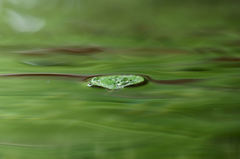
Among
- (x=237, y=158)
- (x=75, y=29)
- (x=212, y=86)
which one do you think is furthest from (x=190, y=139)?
(x=75, y=29)

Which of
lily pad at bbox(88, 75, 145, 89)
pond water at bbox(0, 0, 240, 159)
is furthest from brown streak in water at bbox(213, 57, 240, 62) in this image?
lily pad at bbox(88, 75, 145, 89)

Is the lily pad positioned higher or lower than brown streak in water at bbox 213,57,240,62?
lower

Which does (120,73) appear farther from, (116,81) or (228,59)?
(228,59)

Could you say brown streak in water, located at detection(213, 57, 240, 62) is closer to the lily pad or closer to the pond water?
the pond water

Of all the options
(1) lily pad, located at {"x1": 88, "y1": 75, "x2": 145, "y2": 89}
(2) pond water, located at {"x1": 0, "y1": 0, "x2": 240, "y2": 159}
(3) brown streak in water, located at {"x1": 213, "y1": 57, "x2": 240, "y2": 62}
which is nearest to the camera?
(2) pond water, located at {"x1": 0, "y1": 0, "x2": 240, "y2": 159}

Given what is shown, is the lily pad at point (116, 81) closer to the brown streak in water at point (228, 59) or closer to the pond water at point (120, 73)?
the pond water at point (120, 73)
